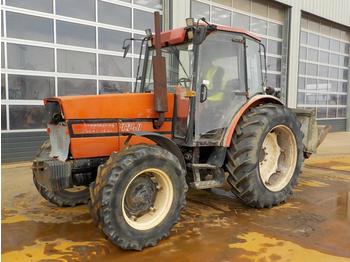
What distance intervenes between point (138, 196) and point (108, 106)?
3.35ft

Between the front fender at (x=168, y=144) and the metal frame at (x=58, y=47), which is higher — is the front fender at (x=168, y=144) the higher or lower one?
the lower one

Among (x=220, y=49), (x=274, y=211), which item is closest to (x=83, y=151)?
(x=220, y=49)

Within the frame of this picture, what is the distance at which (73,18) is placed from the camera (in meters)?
8.94

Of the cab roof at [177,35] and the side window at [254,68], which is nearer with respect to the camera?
the cab roof at [177,35]

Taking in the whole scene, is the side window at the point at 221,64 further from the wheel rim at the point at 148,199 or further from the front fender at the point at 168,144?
the wheel rim at the point at 148,199

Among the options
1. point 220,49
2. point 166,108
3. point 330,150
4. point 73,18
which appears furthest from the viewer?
point 330,150

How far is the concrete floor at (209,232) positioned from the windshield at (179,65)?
1.63 meters

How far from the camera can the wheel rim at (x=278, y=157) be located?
204 inches

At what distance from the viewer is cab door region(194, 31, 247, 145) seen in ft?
14.5

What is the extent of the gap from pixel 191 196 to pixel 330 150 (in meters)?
7.06

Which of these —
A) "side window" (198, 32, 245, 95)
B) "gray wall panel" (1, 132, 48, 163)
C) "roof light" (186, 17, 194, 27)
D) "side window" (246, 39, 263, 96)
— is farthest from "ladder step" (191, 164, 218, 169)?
"gray wall panel" (1, 132, 48, 163)

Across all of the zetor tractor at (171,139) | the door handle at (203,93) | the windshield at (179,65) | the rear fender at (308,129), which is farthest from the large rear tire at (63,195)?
the rear fender at (308,129)

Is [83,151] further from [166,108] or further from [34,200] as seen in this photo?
[34,200]

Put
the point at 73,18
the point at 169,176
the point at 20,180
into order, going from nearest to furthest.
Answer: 1. the point at 169,176
2. the point at 20,180
3. the point at 73,18
